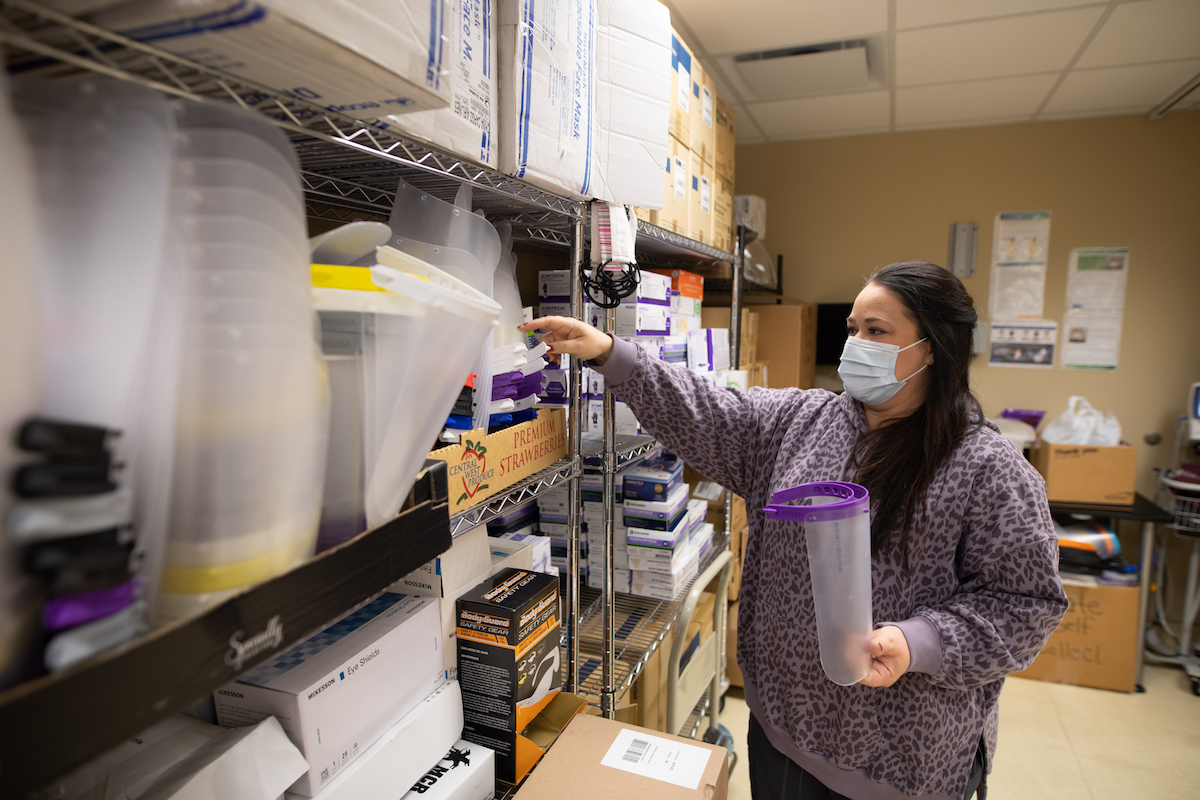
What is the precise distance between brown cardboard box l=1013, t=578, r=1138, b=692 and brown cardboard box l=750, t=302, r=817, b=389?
1.69 m

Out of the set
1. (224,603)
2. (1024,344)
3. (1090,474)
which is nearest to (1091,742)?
(1090,474)

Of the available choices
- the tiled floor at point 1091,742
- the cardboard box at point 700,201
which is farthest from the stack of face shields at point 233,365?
the tiled floor at point 1091,742

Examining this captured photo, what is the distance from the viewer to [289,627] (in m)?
0.47

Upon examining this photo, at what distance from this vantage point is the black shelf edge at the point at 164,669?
0.32m

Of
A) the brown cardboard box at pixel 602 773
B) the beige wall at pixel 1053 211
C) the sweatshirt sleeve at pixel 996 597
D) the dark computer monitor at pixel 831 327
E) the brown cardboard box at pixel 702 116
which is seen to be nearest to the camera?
the brown cardboard box at pixel 602 773

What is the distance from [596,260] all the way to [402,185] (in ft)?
1.65

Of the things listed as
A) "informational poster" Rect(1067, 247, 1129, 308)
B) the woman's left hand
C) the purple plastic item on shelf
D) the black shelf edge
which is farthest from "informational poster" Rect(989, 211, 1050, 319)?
the purple plastic item on shelf

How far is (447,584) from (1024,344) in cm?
384

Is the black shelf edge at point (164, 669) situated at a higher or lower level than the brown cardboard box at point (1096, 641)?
higher

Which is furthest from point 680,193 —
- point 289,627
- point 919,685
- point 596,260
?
point 289,627

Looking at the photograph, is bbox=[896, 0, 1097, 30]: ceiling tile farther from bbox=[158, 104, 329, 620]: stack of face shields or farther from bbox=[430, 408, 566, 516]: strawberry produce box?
Answer: bbox=[158, 104, 329, 620]: stack of face shields

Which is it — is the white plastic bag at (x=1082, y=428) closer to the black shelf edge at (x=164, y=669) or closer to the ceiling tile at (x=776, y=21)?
the ceiling tile at (x=776, y=21)

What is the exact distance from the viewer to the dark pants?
1269 millimetres

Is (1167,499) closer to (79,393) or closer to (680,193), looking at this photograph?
(680,193)
